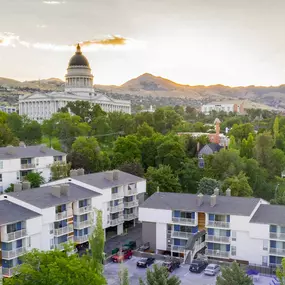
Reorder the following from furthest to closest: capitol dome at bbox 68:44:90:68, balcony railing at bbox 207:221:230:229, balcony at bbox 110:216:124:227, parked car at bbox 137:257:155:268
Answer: capitol dome at bbox 68:44:90:68, balcony at bbox 110:216:124:227, balcony railing at bbox 207:221:230:229, parked car at bbox 137:257:155:268

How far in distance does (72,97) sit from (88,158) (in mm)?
93528

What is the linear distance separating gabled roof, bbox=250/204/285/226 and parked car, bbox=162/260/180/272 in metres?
7.81

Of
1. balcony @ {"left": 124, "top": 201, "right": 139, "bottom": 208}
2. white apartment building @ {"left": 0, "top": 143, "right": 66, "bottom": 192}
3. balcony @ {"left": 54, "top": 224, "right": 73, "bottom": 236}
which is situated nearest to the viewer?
balcony @ {"left": 54, "top": 224, "right": 73, "bottom": 236}

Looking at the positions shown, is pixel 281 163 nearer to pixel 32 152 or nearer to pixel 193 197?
pixel 193 197

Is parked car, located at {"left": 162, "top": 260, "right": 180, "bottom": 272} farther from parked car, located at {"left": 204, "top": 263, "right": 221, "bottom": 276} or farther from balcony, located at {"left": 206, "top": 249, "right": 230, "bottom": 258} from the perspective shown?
balcony, located at {"left": 206, "top": 249, "right": 230, "bottom": 258}

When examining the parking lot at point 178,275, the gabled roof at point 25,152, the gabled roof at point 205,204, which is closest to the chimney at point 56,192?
the parking lot at point 178,275

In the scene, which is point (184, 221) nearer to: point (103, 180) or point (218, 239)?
point (218, 239)

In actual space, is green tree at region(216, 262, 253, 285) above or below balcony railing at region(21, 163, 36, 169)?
below

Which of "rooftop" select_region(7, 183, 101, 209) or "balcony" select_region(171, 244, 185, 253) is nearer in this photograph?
"rooftop" select_region(7, 183, 101, 209)

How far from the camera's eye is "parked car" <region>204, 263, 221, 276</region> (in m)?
39.0

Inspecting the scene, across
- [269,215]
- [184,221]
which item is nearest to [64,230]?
[184,221]

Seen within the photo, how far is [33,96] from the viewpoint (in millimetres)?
160625

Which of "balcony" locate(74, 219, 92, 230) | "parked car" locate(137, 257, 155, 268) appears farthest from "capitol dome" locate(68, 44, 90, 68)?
"parked car" locate(137, 257, 155, 268)

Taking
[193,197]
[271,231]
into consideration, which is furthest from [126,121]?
[271,231]
